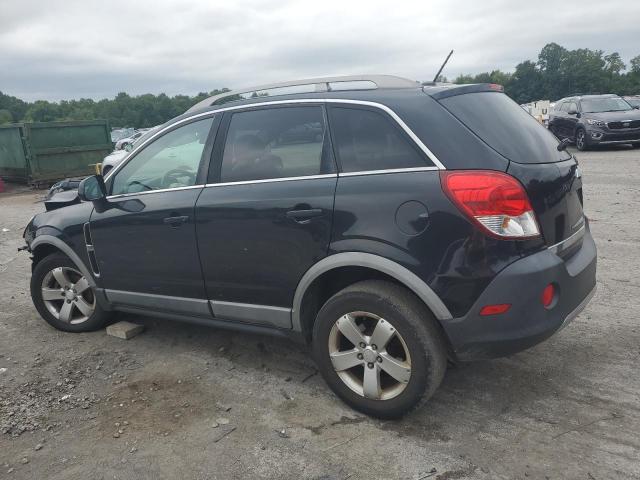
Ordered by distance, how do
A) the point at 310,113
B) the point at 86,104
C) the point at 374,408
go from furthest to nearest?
1. the point at 86,104
2. the point at 310,113
3. the point at 374,408

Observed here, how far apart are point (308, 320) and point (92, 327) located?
2.24m

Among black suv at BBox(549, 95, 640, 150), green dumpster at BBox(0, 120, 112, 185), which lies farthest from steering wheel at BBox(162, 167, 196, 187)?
black suv at BBox(549, 95, 640, 150)

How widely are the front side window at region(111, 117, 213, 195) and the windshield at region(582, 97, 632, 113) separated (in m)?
15.2

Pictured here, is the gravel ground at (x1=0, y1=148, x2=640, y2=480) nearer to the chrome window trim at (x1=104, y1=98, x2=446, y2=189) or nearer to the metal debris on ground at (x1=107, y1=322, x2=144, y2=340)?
the metal debris on ground at (x1=107, y1=322, x2=144, y2=340)

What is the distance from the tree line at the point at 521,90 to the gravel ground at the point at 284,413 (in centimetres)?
6042

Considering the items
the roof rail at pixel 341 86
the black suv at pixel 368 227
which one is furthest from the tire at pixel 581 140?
the roof rail at pixel 341 86

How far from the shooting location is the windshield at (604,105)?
15.7 m

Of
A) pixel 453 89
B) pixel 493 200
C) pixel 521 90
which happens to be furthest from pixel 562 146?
pixel 521 90

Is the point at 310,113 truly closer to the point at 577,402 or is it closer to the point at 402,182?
the point at 402,182

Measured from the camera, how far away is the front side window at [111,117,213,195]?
3729 millimetres

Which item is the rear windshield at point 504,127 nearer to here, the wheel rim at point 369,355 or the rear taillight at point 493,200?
the rear taillight at point 493,200

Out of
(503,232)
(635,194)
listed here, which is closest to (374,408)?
(503,232)

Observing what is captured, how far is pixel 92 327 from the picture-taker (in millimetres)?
4555

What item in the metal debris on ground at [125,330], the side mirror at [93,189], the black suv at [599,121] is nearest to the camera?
the side mirror at [93,189]
